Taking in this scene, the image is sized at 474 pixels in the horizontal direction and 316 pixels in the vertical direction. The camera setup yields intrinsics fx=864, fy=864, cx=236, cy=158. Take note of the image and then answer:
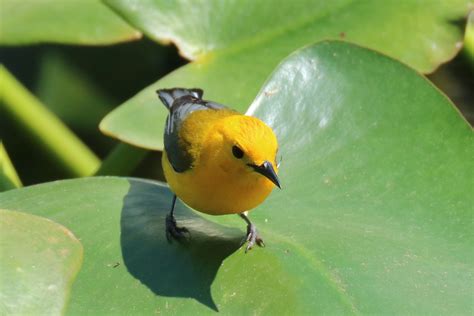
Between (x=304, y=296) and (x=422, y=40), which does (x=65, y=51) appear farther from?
(x=304, y=296)

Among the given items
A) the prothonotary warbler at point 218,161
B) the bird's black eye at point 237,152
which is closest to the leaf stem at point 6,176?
the prothonotary warbler at point 218,161

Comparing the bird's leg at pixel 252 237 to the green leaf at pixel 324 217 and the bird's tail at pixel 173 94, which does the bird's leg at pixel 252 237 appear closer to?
the green leaf at pixel 324 217

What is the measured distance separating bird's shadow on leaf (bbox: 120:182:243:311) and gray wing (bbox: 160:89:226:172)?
0.36 ft

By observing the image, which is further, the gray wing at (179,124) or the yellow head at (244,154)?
the gray wing at (179,124)

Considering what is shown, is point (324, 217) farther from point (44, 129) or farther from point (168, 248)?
point (44, 129)

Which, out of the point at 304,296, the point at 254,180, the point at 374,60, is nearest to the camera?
the point at 304,296

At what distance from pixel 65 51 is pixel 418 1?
1.68m

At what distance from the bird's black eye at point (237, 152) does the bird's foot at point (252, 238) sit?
0.16 m

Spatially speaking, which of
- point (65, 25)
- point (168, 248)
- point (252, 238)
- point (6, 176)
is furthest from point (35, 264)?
point (65, 25)

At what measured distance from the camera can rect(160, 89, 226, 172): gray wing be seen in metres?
2.12

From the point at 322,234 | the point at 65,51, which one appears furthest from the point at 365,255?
the point at 65,51

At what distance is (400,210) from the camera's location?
77.2 inches

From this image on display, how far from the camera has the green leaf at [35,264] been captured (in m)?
1.58

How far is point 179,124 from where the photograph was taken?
7.30 feet
